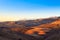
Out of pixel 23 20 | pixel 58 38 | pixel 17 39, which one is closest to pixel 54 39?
pixel 58 38

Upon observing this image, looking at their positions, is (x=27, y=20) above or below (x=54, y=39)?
above

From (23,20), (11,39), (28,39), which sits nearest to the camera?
(11,39)

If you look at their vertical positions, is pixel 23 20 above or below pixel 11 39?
above

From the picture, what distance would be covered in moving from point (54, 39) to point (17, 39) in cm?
996

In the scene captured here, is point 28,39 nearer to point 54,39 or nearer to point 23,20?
point 54,39

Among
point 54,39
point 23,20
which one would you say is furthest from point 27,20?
point 54,39

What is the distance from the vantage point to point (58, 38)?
42312 millimetres

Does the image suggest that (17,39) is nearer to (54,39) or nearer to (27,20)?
(54,39)

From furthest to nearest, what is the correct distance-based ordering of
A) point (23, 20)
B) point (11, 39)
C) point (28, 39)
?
point (23, 20) → point (28, 39) → point (11, 39)

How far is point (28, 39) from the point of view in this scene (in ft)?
134

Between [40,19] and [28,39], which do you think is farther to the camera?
[40,19]

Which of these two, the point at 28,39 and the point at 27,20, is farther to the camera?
the point at 27,20

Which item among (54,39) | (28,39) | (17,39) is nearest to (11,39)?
(17,39)

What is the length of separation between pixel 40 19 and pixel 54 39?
8955 cm
